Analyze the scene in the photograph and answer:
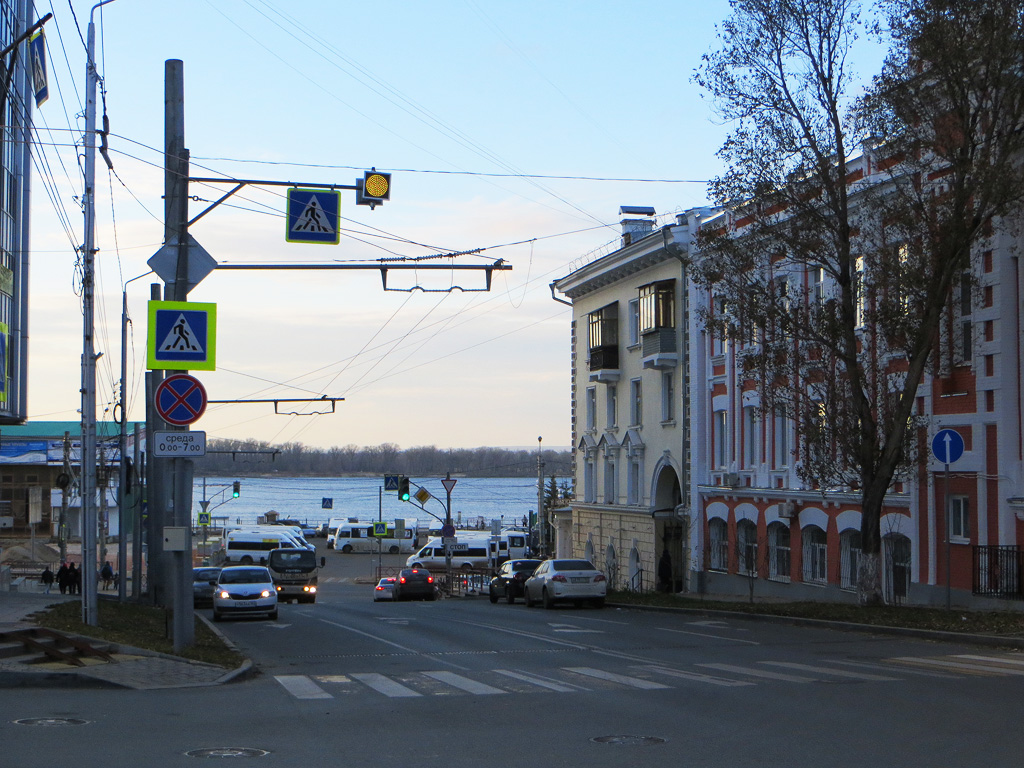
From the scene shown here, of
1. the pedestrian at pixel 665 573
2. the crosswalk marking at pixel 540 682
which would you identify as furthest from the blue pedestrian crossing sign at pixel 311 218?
the pedestrian at pixel 665 573

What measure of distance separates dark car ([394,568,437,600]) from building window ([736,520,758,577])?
14.0 meters

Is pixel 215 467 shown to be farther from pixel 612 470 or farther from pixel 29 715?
pixel 29 715

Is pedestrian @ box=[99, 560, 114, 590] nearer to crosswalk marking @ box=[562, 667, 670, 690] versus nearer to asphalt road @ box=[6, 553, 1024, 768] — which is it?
asphalt road @ box=[6, 553, 1024, 768]

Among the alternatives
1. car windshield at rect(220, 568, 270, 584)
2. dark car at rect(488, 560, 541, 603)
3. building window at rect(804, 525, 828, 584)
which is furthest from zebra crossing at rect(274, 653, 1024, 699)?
dark car at rect(488, 560, 541, 603)

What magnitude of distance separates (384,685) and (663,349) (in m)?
29.4

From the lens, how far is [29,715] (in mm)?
10859

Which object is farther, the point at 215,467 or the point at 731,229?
the point at 215,467

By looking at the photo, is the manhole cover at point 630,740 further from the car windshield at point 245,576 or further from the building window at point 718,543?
the building window at point 718,543

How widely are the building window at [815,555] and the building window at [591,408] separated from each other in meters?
17.0

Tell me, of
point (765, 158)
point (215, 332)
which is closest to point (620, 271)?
point (765, 158)

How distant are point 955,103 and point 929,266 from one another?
3.12 meters

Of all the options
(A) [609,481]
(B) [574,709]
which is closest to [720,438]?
(A) [609,481]

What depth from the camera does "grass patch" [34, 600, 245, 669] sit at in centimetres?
1638

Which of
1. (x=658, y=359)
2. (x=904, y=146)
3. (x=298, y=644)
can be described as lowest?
(x=298, y=644)
